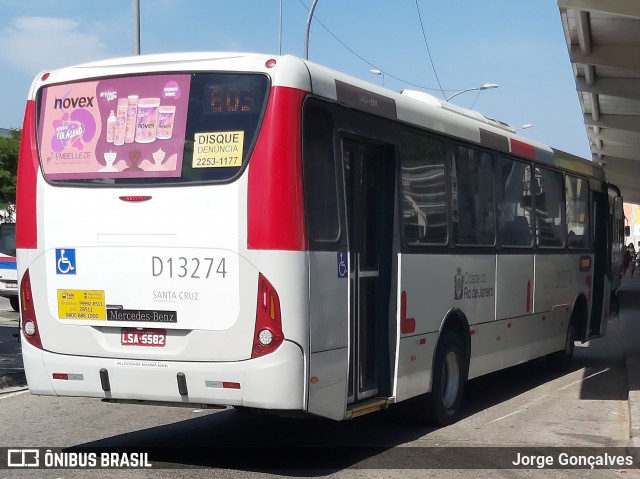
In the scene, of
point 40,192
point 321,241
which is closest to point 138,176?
point 40,192

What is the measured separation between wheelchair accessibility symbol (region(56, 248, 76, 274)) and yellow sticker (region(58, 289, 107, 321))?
6.3 inches

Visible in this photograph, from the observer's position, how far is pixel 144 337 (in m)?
7.66

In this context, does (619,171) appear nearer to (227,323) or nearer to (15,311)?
(15,311)

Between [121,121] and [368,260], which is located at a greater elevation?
[121,121]

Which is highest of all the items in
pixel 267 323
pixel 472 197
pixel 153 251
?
pixel 472 197

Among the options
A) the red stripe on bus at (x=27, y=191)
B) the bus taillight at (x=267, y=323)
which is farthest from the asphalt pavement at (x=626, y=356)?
the red stripe on bus at (x=27, y=191)

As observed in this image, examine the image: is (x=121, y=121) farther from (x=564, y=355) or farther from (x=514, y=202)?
(x=564, y=355)

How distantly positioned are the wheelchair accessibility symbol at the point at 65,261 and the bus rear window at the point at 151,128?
1.84 feet

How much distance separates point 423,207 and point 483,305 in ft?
6.56

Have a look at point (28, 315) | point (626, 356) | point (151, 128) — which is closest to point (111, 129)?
point (151, 128)

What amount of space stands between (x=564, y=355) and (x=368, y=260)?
283 inches

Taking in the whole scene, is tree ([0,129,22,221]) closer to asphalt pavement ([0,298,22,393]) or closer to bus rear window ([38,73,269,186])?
asphalt pavement ([0,298,22,393])

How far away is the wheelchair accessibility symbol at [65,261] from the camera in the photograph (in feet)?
26.0

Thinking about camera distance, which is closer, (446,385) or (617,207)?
(446,385)
